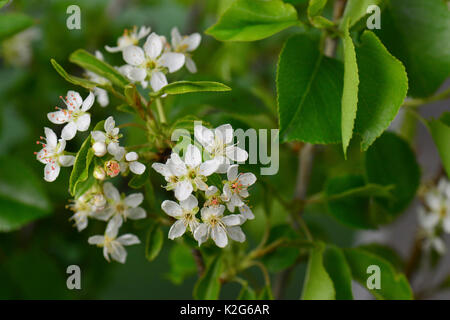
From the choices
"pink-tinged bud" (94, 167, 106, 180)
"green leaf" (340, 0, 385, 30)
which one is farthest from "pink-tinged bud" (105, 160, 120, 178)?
"green leaf" (340, 0, 385, 30)

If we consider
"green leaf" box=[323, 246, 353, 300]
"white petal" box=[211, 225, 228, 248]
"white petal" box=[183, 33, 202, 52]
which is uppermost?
"white petal" box=[183, 33, 202, 52]

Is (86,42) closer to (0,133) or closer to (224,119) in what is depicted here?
(0,133)

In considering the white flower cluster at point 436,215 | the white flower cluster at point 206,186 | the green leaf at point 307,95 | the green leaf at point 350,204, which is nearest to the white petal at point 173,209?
the white flower cluster at point 206,186

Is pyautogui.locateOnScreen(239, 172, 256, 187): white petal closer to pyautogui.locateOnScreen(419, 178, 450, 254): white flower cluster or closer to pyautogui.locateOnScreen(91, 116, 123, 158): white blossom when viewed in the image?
Answer: pyautogui.locateOnScreen(91, 116, 123, 158): white blossom

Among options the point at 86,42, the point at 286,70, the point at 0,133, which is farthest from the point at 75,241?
the point at 286,70

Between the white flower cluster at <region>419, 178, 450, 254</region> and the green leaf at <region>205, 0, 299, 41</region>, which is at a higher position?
the green leaf at <region>205, 0, 299, 41</region>

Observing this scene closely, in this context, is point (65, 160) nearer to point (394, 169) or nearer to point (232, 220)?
point (232, 220)

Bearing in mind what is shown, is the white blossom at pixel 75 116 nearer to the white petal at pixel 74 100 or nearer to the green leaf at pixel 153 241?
the white petal at pixel 74 100
